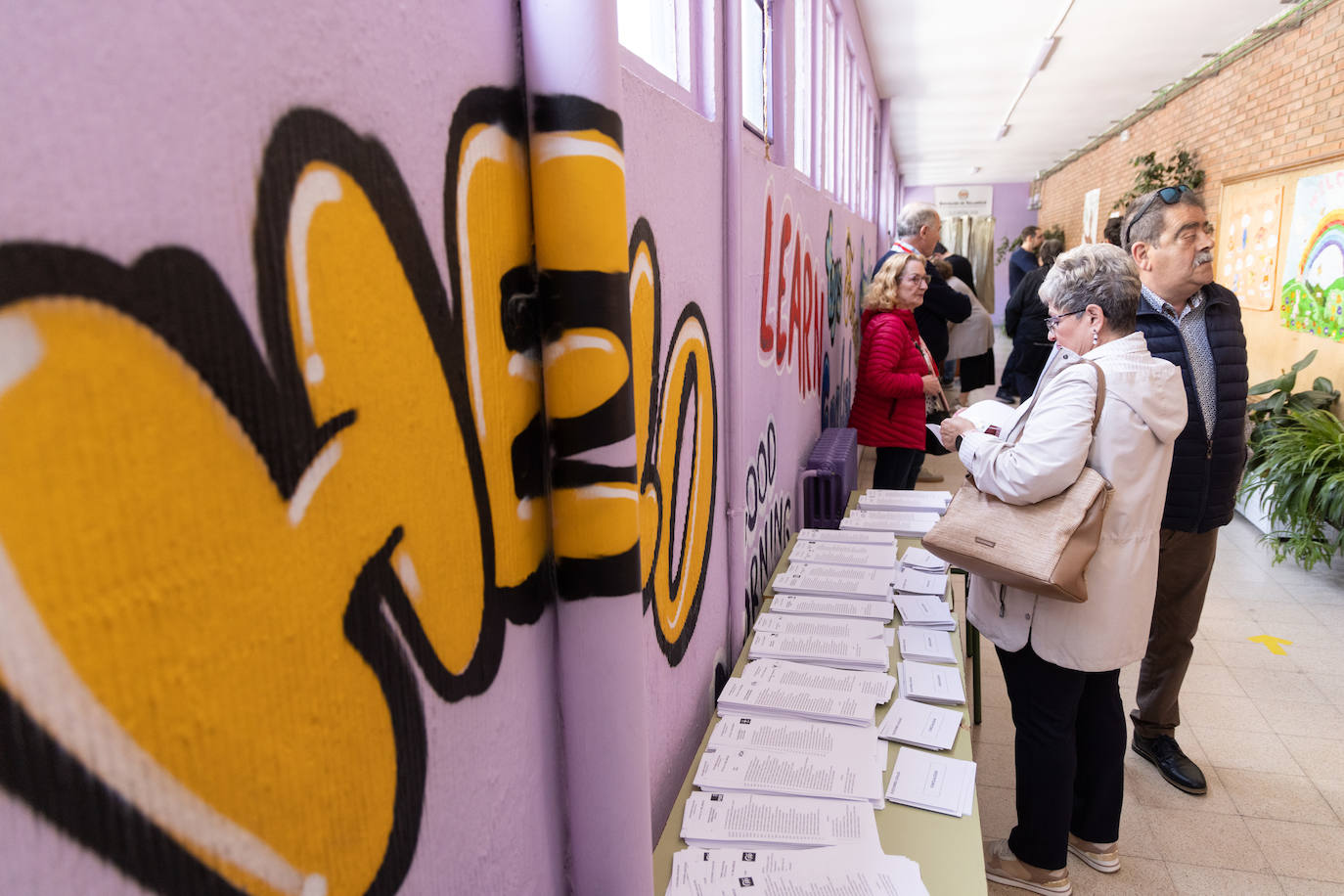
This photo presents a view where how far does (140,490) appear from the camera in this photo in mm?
503

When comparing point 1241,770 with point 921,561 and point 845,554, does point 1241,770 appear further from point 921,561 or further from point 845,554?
point 845,554

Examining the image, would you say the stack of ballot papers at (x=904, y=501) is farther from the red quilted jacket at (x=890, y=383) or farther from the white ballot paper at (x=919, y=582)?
the white ballot paper at (x=919, y=582)

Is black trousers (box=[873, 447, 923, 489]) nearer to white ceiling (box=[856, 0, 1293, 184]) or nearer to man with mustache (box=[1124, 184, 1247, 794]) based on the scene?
man with mustache (box=[1124, 184, 1247, 794])

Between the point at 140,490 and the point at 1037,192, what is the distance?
68.4 ft

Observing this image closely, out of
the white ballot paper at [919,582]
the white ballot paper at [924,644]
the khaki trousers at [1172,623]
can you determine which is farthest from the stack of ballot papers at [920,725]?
the khaki trousers at [1172,623]

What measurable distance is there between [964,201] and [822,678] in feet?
58.2

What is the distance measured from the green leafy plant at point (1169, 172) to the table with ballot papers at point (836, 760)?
7.28 metres

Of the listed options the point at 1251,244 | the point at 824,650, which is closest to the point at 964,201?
the point at 1251,244

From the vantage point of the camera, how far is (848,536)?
9.59ft

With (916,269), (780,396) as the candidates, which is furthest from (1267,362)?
(780,396)

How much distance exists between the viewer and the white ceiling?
6238 millimetres

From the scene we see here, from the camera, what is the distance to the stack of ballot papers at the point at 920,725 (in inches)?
68.0

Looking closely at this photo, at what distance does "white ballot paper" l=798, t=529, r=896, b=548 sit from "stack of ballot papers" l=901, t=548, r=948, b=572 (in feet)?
0.24

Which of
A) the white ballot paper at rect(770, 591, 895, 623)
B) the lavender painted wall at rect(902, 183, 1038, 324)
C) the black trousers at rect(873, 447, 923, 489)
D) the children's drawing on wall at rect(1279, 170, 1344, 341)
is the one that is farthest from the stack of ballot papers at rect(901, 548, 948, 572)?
the lavender painted wall at rect(902, 183, 1038, 324)
